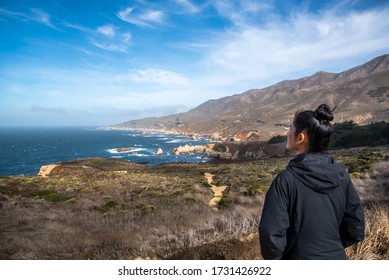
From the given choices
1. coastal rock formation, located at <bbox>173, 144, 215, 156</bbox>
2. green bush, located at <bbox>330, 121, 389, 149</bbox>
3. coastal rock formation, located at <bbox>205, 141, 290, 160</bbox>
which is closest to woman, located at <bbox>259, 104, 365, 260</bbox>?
green bush, located at <bbox>330, 121, 389, 149</bbox>

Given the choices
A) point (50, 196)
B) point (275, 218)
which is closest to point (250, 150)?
point (50, 196)

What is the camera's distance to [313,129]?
1878 millimetres

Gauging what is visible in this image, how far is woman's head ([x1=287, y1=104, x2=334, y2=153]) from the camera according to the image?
6.14ft

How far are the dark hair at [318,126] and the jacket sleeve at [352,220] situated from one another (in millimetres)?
359

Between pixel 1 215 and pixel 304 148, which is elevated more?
pixel 304 148

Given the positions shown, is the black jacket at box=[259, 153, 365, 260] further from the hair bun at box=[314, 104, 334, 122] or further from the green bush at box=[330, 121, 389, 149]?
the green bush at box=[330, 121, 389, 149]

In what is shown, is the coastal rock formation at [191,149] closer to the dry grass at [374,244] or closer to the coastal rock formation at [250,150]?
the coastal rock formation at [250,150]

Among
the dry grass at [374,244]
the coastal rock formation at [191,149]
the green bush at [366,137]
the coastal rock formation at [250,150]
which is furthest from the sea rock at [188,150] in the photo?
the dry grass at [374,244]

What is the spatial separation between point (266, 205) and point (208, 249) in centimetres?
246

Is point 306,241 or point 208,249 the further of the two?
point 208,249

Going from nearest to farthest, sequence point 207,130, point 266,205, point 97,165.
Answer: point 266,205, point 97,165, point 207,130
